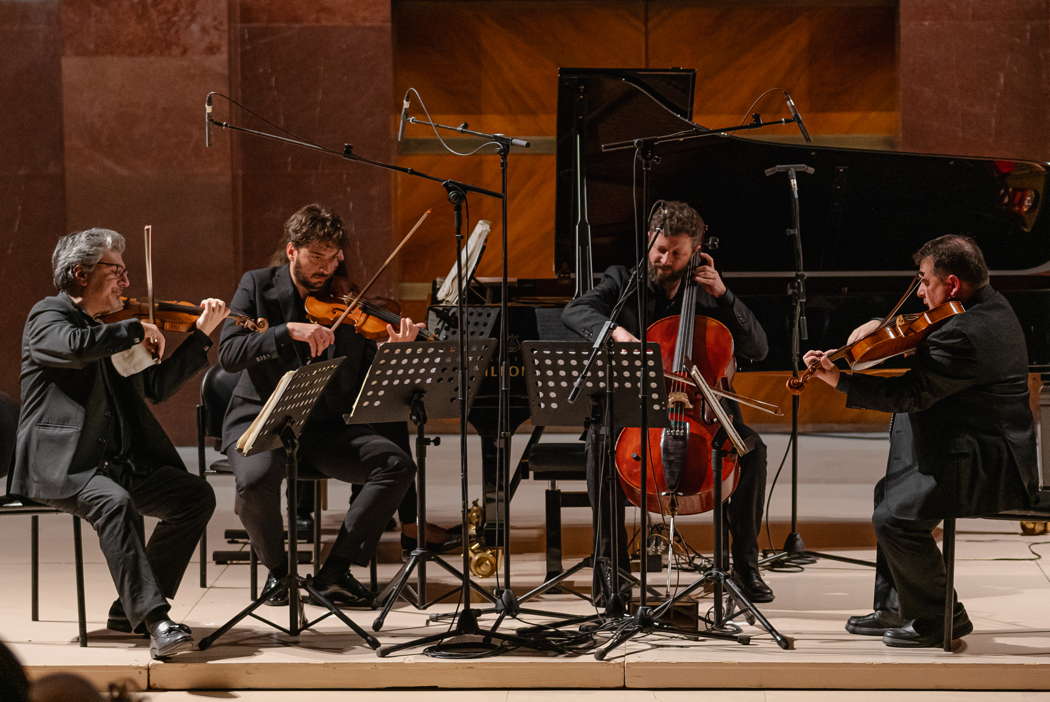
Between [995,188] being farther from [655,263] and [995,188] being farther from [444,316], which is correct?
[444,316]

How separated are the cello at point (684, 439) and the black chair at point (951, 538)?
0.67 metres

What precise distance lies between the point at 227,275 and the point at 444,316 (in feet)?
11.4

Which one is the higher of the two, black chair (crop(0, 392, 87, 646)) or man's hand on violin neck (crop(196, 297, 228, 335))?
man's hand on violin neck (crop(196, 297, 228, 335))

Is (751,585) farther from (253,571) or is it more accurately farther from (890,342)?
(253,571)

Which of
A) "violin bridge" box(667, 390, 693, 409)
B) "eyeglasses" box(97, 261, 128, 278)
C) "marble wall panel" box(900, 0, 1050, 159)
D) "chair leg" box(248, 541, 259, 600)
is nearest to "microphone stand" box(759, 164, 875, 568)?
"violin bridge" box(667, 390, 693, 409)

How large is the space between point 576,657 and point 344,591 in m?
0.96

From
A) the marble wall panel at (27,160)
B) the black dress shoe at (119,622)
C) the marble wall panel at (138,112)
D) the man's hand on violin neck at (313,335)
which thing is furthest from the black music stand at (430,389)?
the marble wall panel at (27,160)

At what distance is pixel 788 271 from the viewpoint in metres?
5.57

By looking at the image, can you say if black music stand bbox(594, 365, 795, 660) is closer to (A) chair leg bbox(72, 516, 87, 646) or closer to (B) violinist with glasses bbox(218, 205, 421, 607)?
(B) violinist with glasses bbox(218, 205, 421, 607)

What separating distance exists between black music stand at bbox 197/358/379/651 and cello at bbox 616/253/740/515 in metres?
0.98

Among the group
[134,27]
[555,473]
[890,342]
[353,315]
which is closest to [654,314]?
[555,473]

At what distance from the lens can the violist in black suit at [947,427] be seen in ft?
12.0

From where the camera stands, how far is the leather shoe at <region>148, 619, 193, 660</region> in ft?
11.8

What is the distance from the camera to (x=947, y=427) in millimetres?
3738
